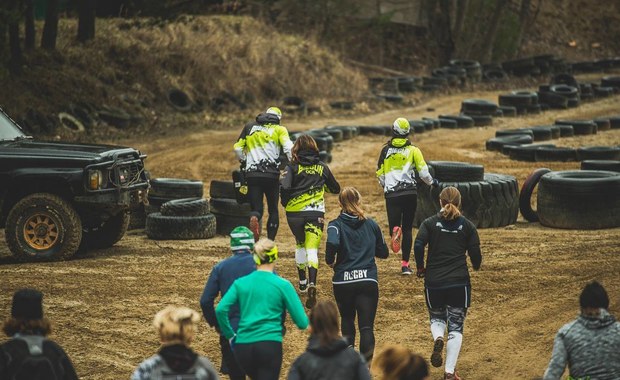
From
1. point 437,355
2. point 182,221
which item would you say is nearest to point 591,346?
point 437,355

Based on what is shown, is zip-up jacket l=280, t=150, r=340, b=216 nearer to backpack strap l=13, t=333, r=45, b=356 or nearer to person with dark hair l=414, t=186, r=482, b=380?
person with dark hair l=414, t=186, r=482, b=380

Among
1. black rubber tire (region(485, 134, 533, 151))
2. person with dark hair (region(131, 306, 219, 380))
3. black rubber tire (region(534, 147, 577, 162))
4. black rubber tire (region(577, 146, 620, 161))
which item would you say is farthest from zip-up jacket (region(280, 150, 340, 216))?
black rubber tire (region(485, 134, 533, 151))

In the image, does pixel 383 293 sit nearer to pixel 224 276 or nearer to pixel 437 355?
pixel 437 355

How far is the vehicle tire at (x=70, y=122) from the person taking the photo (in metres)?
30.3

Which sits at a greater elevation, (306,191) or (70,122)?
(70,122)

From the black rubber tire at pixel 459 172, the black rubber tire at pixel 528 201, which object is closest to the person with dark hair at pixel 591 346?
the black rubber tire at pixel 459 172

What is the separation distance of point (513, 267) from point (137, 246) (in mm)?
5564

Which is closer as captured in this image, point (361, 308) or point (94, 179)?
point (361, 308)

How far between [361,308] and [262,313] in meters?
2.13

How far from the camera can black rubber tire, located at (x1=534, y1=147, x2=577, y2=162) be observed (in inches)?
1008

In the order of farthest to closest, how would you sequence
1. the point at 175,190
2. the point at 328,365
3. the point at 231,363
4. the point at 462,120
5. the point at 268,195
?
the point at 462,120 < the point at 175,190 < the point at 268,195 < the point at 231,363 < the point at 328,365

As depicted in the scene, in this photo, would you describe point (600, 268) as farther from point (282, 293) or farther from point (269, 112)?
point (282, 293)

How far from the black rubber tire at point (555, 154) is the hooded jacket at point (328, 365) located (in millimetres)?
19289

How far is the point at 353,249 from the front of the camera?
1049 cm
